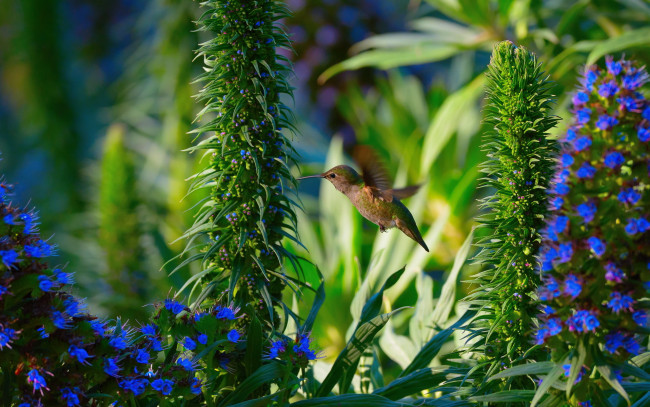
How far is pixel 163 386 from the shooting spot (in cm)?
94

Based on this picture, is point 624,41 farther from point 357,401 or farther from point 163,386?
point 163,386

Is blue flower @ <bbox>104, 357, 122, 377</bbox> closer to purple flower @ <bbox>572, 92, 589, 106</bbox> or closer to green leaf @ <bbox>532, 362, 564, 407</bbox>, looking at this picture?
green leaf @ <bbox>532, 362, 564, 407</bbox>

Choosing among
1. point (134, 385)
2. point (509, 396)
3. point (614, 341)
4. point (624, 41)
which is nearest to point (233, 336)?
point (134, 385)

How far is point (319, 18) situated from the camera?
11.9 feet

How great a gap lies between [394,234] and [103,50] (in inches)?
162

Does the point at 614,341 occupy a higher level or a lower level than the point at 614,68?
lower

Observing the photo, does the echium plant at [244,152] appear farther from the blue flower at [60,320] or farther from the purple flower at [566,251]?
the purple flower at [566,251]

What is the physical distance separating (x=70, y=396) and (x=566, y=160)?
26.8 inches

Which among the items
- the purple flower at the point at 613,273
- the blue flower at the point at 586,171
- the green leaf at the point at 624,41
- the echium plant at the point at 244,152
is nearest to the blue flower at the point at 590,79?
the blue flower at the point at 586,171

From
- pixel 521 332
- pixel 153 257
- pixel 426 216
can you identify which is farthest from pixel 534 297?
pixel 153 257

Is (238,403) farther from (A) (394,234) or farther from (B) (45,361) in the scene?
(A) (394,234)

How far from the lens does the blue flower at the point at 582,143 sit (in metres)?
0.82

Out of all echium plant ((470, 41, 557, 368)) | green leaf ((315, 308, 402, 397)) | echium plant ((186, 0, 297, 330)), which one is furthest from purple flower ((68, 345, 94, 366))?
echium plant ((470, 41, 557, 368))

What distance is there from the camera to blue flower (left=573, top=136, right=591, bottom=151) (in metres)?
0.82
